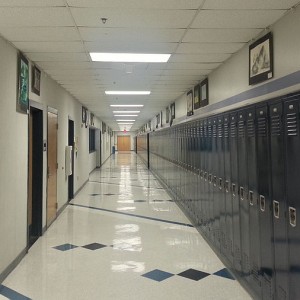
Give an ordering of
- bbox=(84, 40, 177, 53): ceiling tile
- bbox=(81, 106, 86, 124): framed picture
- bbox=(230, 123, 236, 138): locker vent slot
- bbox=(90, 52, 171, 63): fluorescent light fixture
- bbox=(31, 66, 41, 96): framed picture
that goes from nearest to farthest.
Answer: bbox=(230, 123, 236, 138): locker vent slot → bbox=(84, 40, 177, 53): ceiling tile → bbox=(90, 52, 171, 63): fluorescent light fixture → bbox=(31, 66, 41, 96): framed picture → bbox=(81, 106, 86, 124): framed picture

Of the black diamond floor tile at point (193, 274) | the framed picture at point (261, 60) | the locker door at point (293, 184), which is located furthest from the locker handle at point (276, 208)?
the framed picture at point (261, 60)

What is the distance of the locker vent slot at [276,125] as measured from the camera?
89.7 inches

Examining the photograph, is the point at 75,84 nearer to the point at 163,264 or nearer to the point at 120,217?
the point at 120,217

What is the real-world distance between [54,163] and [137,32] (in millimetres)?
3396

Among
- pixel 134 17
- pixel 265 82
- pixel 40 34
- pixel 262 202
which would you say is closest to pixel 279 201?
pixel 262 202

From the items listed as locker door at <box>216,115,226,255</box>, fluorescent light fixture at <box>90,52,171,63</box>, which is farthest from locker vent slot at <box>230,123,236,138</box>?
fluorescent light fixture at <box>90,52,171,63</box>

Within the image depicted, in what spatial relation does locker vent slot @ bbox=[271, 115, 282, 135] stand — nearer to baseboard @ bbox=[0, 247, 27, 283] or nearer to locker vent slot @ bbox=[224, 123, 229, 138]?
locker vent slot @ bbox=[224, 123, 229, 138]

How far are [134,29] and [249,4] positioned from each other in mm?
1189

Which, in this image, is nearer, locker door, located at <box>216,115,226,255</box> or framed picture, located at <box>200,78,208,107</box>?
locker door, located at <box>216,115,226,255</box>

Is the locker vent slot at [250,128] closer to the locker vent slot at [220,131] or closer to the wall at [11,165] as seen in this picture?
the locker vent slot at [220,131]

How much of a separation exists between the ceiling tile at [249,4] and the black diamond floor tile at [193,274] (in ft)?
8.53

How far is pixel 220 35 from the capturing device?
12.2 feet

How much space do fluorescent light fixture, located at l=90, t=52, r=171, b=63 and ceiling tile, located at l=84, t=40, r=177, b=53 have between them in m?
0.21

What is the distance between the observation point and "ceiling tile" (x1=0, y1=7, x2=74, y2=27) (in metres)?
2.91
